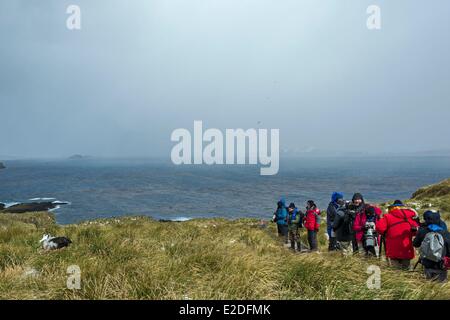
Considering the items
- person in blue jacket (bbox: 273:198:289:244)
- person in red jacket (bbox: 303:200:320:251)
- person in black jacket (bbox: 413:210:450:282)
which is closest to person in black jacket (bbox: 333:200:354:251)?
person in red jacket (bbox: 303:200:320:251)

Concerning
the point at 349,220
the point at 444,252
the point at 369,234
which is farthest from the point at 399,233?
the point at 349,220

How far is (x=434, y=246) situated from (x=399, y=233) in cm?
115

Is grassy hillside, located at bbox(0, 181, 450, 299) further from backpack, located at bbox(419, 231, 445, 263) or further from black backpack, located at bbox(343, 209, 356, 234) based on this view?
black backpack, located at bbox(343, 209, 356, 234)

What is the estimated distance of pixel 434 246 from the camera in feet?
17.6

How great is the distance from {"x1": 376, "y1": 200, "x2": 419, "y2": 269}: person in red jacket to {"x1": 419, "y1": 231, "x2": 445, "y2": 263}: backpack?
3.33 feet

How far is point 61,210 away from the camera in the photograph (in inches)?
2104

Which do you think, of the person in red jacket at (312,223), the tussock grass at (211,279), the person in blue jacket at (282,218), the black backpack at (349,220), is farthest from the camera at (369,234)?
the person in blue jacket at (282,218)

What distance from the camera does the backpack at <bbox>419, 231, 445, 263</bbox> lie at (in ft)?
17.5

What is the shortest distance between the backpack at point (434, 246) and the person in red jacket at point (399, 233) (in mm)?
1015

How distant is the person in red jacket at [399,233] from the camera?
6.47 metres

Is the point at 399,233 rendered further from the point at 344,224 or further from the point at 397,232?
the point at 344,224

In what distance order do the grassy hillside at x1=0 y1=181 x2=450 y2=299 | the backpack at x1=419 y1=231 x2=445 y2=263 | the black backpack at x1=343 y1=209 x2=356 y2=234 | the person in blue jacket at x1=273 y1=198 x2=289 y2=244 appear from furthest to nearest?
1. the person in blue jacket at x1=273 y1=198 x2=289 y2=244
2. the black backpack at x1=343 y1=209 x2=356 y2=234
3. the backpack at x1=419 y1=231 x2=445 y2=263
4. the grassy hillside at x1=0 y1=181 x2=450 y2=299
